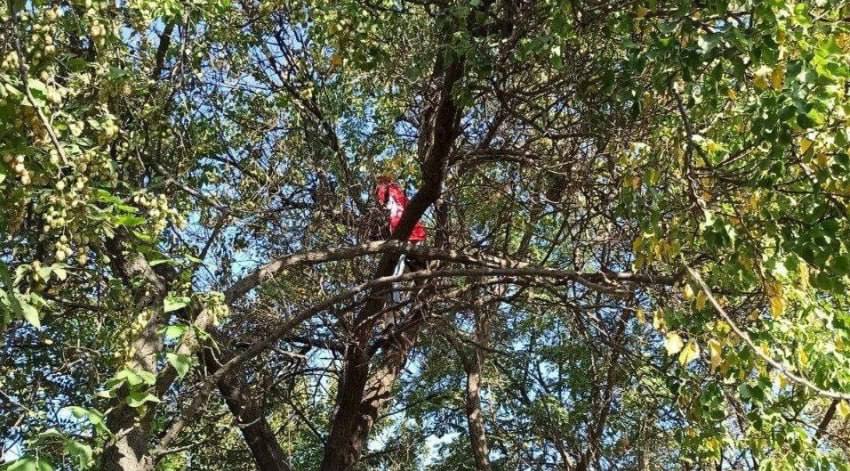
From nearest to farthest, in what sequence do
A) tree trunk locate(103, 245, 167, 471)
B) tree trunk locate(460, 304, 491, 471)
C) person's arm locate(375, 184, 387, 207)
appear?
tree trunk locate(103, 245, 167, 471) < person's arm locate(375, 184, 387, 207) < tree trunk locate(460, 304, 491, 471)

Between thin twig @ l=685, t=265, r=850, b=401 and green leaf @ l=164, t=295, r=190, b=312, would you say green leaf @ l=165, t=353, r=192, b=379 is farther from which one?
thin twig @ l=685, t=265, r=850, b=401

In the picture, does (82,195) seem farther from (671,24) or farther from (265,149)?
(265,149)

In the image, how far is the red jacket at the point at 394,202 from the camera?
575 centimetres

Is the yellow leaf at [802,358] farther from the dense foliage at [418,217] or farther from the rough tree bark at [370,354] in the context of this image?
the rough tree bark at [370,354]

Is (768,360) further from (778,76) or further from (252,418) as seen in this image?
(252,418)

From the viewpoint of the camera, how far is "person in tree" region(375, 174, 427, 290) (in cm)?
574

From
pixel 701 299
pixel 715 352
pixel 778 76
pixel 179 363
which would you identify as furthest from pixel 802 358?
pixel 179 363

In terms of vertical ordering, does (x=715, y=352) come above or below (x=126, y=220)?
below

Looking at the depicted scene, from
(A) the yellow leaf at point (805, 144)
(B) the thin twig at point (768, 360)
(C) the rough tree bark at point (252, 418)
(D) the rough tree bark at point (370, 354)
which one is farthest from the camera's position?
(C) the rough tree bark at point (252, 418)

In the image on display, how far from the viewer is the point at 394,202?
20.2 feet

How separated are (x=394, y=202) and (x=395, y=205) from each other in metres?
0.03

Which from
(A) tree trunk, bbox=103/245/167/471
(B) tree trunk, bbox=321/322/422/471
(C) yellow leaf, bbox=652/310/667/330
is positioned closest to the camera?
(C) yellow leaf, bbox=652/310/667/330

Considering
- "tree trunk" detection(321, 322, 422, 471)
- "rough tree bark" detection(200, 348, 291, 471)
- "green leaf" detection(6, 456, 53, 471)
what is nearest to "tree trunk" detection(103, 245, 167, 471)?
"green leaf" detection(6, 456, 53, 471)

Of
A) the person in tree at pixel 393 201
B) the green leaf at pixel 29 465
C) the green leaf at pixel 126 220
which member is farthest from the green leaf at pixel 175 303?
the person in tree at pixel 393 201
